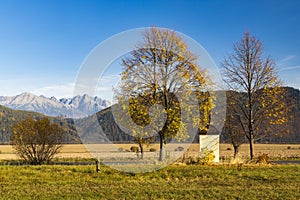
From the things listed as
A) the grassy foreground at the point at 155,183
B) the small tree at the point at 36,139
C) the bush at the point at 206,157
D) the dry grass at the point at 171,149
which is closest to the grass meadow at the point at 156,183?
the grassy foreground at the point at 155,183

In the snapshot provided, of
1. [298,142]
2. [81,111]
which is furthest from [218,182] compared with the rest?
[298,142]

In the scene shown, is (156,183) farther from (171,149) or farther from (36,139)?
(36,139)

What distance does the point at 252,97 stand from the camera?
2667 centimetres

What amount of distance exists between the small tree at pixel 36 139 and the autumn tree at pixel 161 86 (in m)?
12.1

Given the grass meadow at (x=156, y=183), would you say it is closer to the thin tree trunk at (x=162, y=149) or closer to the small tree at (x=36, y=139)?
the thin tree trunk at (x=162, y=149)

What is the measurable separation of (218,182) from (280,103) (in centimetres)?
1236

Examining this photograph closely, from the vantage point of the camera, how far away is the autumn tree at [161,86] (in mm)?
21703

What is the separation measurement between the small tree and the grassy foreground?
9.12 m

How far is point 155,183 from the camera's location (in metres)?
15.6

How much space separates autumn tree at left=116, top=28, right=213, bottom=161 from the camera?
2170cm

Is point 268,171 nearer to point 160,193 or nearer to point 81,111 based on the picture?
point 160,193

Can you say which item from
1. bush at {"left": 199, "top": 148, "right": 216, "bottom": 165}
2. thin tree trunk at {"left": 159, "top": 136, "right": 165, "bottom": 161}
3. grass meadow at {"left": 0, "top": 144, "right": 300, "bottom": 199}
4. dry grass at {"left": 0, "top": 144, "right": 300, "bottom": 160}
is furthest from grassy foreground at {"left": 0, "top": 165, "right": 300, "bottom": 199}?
dry grass at {"left": 0, "top": 144, "right": 300, "bottom": 160}

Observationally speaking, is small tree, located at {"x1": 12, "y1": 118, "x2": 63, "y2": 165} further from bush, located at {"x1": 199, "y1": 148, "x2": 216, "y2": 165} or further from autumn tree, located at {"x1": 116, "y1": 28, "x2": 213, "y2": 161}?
bush, located at {"x1": 199, "y1": 148, "x2": 216, "y2": 165}

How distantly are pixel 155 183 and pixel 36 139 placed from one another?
18380 millimetres
